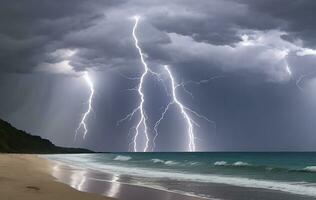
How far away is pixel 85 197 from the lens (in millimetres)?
16734

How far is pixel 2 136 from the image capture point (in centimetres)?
15975

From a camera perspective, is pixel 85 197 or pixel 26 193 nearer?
pixel 26 193

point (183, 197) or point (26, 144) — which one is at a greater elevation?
point (26, 144)

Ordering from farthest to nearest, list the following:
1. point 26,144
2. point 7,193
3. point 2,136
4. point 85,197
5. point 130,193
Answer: point 26,144
point 2,136
point 130,193
point 85,197
point 7,193

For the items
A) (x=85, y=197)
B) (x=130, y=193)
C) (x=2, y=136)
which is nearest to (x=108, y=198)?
(x=85, y=197)

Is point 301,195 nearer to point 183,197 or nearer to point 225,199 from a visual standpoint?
point 225,199

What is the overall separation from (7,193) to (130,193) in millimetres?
5896

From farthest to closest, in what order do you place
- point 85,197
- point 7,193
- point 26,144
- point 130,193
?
point 26,144 → point 130,193 → point 85,197 → point 7,193

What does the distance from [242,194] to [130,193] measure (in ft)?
16.3

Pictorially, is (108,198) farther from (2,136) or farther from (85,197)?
(2,136)

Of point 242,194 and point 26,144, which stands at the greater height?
point 26,144

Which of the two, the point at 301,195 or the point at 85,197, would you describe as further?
the point at 301,195

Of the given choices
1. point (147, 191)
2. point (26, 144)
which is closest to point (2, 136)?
point (26, 144)

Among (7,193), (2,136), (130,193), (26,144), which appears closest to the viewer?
(7,193)
